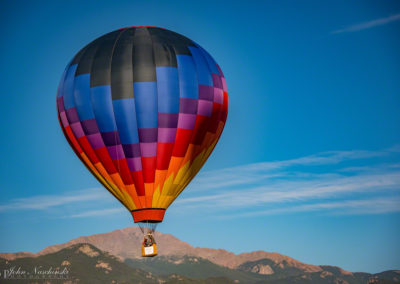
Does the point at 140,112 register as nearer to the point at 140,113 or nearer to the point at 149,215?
the point at 140,113

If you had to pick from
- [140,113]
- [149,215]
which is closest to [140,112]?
[140,113]

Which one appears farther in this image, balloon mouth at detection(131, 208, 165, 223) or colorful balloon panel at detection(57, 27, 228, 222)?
colorful balloon panel at detection(57, 27, 228, 222)

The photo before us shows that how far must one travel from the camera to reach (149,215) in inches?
2339

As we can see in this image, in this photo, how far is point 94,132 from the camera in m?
60.8

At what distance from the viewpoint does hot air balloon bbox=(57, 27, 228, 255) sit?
5950 centimetres

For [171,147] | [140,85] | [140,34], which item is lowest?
[171,147]

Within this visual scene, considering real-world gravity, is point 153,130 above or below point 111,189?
above

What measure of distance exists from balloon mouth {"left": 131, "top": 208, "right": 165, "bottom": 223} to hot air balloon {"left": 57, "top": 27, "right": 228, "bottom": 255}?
3cm

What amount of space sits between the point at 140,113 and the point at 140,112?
0.32 ft

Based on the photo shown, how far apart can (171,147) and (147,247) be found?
389 inches

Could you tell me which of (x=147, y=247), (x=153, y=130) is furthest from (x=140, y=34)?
(x=147, y=247)

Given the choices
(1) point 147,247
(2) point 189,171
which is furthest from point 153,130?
(1) point 147,247

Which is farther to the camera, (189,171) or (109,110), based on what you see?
(189,171)

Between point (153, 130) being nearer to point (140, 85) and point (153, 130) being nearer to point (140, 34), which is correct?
point (140, 85)
